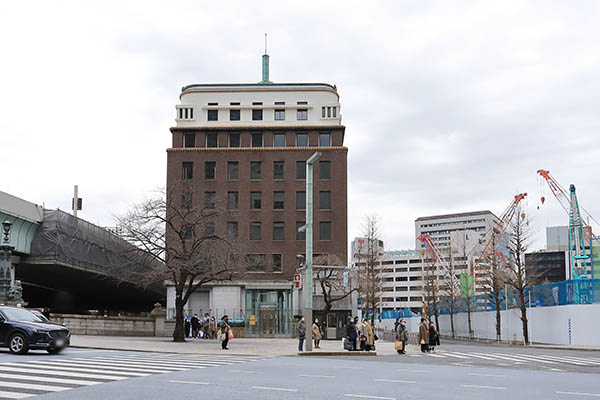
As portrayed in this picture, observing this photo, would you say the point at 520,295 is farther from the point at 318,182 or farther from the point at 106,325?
the point at 106,325

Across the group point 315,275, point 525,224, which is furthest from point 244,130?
point 525,224

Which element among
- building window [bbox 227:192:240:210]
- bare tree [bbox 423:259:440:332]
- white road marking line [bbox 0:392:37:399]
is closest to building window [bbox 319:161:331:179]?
building window [bbox 227:192:240:210]

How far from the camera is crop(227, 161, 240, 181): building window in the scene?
64.4 metres

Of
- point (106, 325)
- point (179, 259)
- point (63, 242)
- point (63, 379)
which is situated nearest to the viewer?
point (63, 379)

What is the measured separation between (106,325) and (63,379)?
28.5 m

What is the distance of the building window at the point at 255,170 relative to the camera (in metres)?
64.5

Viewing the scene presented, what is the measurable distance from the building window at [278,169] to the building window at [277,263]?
25.9ft

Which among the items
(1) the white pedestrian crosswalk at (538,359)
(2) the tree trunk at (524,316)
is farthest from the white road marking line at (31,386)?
(2) the tree trunk at (524,316)

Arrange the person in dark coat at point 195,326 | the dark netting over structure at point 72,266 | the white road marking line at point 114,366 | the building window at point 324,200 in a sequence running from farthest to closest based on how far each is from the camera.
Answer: the building window at point 324,200 → the dark netting over structure at point 72,266 → the person in dark coat at point 195,326 → the white road marking line at point 114,366

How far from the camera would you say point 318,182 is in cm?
6381

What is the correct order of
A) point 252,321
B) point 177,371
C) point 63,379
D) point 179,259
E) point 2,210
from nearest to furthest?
1. point 63,379
2. point 177,371
3. point 179,259
4. point 2,210
5. point 252,321

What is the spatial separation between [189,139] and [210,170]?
4.38 m

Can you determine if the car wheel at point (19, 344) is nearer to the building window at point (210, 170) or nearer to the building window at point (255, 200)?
the building window at point (255, 200)

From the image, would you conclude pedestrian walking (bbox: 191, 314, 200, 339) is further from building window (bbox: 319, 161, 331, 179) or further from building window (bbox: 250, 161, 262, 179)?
building window (bbox: 319, 161, 331, 179)
